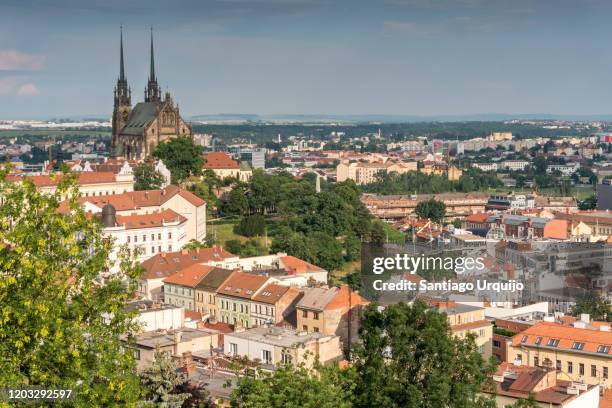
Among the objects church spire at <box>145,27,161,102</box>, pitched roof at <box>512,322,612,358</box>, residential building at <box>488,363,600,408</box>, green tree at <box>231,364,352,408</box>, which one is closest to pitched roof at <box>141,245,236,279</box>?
pitched roof at <box>512,322,612,358</box>

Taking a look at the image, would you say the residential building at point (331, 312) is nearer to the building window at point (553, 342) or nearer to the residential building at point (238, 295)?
the residential building at point (238, 295)

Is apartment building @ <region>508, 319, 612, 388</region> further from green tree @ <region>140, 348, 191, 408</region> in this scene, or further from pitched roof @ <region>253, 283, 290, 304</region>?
green tree @ <region>140, 348, 191, 408</region>

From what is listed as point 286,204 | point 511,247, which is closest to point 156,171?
point 286,204

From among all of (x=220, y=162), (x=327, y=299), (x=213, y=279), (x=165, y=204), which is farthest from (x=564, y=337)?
(x=220, y=162)

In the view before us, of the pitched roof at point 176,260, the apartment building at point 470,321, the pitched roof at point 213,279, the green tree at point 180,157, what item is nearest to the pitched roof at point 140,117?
the green tree at point 180,157

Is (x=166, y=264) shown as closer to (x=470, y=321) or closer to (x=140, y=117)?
(x=470, y=321)

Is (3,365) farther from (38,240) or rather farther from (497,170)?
(497,170)
